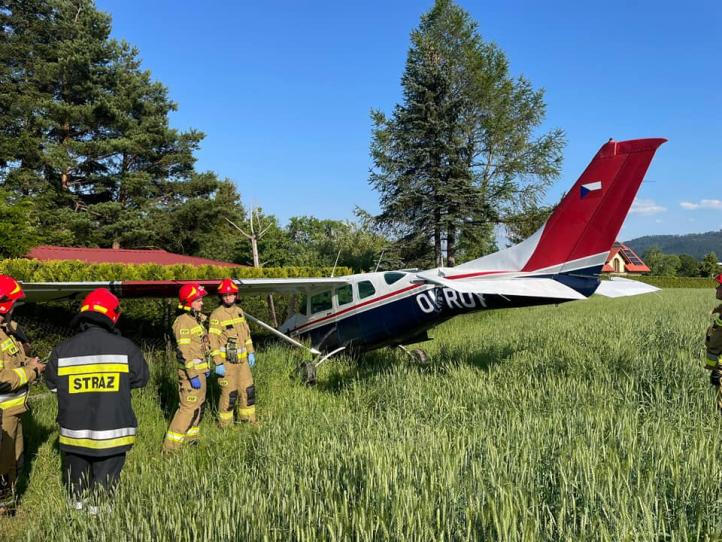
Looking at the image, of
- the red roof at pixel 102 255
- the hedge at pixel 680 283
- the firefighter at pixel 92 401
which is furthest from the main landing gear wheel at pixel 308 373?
the hedge at pixel 680 283

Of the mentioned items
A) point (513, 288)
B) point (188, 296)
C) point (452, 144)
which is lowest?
point (513, 288)

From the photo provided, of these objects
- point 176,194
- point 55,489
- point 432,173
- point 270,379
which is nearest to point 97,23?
point 176,194

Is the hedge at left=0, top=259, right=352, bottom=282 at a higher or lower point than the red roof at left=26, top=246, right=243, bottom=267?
lower

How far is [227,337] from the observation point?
20.1 ft

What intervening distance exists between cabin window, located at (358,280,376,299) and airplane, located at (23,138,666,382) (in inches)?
0.8

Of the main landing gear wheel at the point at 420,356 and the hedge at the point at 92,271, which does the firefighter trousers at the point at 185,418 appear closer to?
the main landing gear wheel at the point at 420,356

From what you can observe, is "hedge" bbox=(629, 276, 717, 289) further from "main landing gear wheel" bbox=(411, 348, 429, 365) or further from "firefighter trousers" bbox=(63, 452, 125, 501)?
"firefighter trousers" bbox=(63, 452, 125, 501)

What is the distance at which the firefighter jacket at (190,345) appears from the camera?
5477mm

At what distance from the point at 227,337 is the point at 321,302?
136 inches

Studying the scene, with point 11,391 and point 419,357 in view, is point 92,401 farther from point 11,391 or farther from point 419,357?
point 419,357

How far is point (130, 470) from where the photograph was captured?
15.8 ft

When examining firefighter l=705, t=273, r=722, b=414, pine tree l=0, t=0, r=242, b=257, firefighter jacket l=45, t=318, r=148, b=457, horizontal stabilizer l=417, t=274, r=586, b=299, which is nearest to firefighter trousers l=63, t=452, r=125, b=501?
firefighter jacket l=45, t=318, r=148, b=457

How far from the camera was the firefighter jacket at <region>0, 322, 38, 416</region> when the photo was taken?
160 inches

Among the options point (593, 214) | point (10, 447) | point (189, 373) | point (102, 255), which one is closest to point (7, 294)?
point (10, 447)
